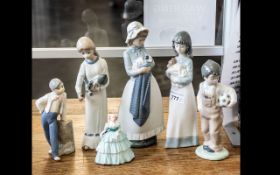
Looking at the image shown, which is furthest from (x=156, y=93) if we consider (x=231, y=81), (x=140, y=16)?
(x=140, y=16)

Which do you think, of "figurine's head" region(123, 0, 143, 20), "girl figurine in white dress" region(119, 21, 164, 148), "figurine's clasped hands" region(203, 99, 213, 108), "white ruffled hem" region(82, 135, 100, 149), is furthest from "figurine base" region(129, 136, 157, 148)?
"figurine's head" region(123, 0, 143, 20)

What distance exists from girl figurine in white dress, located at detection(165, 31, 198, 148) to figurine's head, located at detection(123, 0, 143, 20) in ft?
1.43

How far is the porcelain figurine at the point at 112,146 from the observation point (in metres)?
1.27

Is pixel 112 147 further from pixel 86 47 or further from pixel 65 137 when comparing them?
pixel 86 47

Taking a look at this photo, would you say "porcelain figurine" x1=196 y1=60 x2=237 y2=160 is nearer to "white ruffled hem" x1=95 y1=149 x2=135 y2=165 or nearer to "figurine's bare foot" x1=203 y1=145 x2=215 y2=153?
"figurine's bare foot" x1=203 y1=145 x2=215 y2=153

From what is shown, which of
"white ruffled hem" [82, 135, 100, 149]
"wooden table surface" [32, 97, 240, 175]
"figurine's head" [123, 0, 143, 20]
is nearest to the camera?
"wooden table surface" [32, 97, 240, 175]

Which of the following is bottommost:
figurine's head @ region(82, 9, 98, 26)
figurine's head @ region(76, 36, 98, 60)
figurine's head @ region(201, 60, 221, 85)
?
figurine's head @ region(201, 60, 221, 85)

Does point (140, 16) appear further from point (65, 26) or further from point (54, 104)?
point (54, 104)

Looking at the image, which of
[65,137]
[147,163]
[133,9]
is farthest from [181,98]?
[133,9]

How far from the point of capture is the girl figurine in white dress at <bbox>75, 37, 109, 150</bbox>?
130 cm

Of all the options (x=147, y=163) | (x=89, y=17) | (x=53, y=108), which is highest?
(x=89, y=17)

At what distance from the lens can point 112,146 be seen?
1.27 metres

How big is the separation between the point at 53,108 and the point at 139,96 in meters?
0.24

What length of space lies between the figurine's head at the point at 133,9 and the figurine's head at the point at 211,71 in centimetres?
55
